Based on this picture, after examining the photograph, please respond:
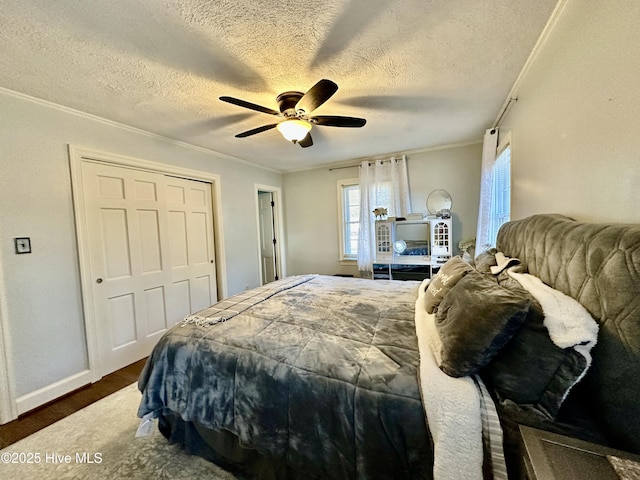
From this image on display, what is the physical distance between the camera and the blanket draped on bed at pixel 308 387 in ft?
3.05

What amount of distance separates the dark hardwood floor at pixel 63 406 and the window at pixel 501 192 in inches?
154

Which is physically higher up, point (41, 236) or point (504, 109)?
point (504, 109)

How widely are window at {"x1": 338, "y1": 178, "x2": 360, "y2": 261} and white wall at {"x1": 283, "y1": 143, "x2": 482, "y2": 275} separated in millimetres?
119

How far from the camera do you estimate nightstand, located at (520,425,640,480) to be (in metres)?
0.57

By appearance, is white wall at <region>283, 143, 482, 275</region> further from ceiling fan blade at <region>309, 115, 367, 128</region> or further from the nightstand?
the nightstand

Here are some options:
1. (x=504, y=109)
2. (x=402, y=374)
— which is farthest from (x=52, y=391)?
(x=504, y=109)

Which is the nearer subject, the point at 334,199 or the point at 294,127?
the point at 294,127

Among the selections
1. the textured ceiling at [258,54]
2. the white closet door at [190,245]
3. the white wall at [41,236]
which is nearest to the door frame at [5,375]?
the white wall at [41,236]

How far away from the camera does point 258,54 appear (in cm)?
154

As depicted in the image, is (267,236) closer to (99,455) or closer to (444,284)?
(99,455)

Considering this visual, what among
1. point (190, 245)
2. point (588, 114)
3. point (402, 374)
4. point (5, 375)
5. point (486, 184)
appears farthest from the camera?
point (190, 245)

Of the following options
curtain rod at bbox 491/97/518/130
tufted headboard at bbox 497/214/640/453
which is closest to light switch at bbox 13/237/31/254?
tufted headboard at bbox 497/214/640/453

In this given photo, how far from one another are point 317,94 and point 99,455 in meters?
2.60

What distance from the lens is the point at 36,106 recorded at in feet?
6.48
